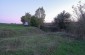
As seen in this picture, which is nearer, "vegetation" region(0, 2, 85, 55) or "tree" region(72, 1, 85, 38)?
"vegetation" region(0, 2, 85, 55)

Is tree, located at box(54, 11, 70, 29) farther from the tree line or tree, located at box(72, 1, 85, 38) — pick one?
tree, located at box(72, 1, 85, 38)

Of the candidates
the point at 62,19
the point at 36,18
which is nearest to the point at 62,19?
the point at 62,19

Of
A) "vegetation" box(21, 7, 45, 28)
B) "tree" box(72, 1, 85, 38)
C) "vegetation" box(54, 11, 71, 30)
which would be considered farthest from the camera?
Result: "vegetation" box(21, 7, 45, 28)

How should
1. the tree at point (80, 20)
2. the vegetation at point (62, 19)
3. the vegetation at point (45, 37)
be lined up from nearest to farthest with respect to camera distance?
the vegetation at point (45, 37), the tree at point (80, 20), the vegetation at point (62, 19)

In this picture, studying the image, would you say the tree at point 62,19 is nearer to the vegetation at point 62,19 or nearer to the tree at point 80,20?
the vegetation at point 62,19

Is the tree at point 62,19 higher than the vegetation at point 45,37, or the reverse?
the tree at point 62,19

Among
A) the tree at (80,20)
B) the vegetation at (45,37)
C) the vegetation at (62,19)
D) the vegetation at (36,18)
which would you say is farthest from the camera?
the vegetation at (36,18)

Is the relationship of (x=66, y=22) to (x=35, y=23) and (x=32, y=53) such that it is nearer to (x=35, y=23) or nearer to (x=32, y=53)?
(x=35, y=23)

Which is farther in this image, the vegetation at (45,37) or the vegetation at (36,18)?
the vegetation at (36,18)

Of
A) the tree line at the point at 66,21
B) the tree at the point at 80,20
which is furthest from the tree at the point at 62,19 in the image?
the tree at the point at 80,20

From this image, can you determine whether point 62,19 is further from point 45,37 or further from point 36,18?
point 45,37

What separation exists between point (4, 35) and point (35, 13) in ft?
86.4

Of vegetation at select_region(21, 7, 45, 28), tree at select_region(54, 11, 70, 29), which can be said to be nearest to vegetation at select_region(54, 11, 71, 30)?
tree at select_region(54, 11, 70, 29)

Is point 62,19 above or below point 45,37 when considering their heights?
above
